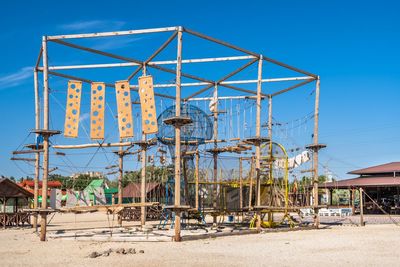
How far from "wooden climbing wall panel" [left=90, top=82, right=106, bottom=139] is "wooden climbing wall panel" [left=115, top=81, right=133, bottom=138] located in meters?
0.80

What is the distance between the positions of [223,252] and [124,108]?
8.75 m

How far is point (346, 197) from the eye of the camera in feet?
253

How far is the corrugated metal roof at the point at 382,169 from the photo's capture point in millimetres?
51412

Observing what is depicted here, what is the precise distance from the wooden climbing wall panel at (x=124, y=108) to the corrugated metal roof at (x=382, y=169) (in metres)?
37.1

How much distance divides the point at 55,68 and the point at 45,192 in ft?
19.4

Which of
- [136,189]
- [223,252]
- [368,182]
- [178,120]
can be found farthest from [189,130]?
[368,182]

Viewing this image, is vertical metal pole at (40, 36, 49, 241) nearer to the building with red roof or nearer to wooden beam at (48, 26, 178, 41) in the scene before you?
wooden beam at (48, 26, 178, 41)

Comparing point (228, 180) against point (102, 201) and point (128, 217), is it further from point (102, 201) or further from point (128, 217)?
point (128, 217)

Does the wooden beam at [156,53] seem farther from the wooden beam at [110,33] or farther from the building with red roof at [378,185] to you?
the building with red roof at [378,185]

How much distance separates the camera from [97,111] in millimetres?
21875

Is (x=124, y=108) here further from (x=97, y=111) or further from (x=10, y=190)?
(x=10, y=190)

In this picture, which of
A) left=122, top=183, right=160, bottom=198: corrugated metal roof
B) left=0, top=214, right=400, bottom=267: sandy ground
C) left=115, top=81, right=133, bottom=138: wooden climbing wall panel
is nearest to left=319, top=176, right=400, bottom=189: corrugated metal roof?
left=122, top=183, right=160, bottom=198: corrugated metal roof

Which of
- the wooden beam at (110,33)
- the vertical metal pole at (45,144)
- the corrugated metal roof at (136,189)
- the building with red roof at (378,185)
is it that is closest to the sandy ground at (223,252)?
the vertical metal pole at (45,144)

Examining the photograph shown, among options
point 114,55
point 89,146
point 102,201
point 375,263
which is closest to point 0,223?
point 102,201
